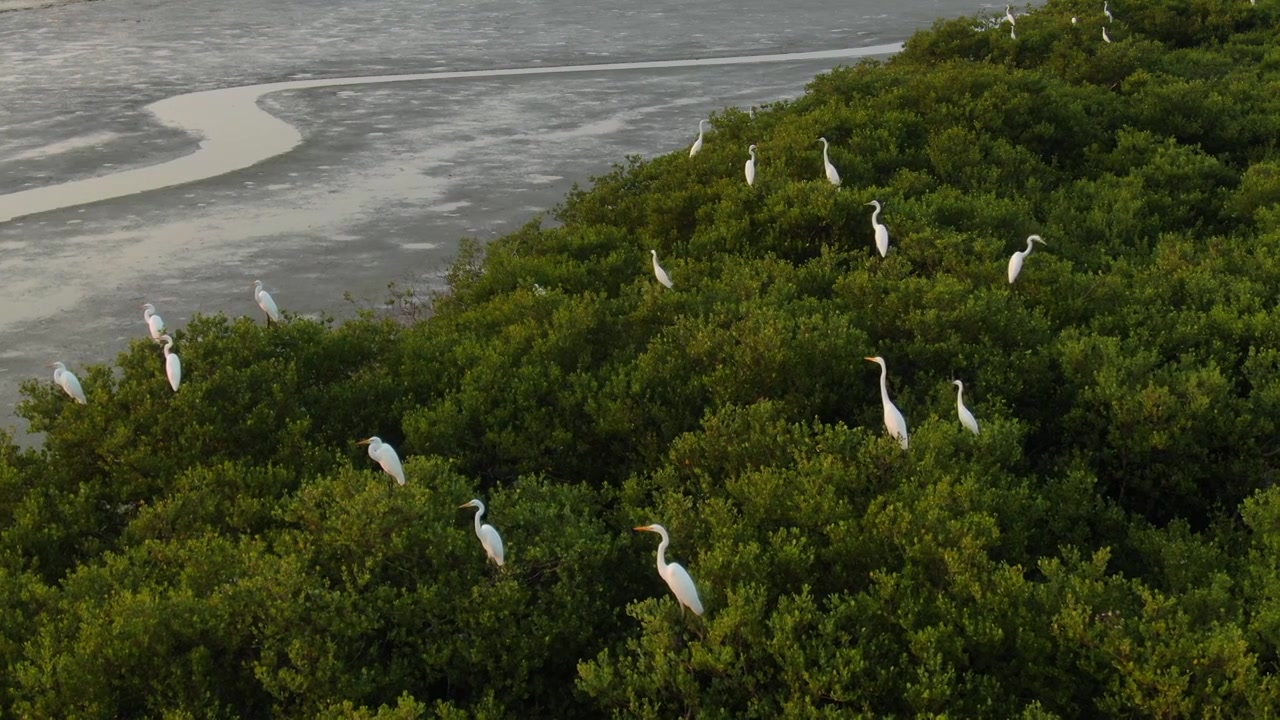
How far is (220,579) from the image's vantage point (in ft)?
19.3

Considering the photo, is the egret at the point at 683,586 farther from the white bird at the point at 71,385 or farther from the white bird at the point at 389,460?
the white bird at the point at 71,385

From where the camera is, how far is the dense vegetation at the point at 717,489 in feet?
16.9

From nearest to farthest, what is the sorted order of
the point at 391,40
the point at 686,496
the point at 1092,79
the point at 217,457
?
the point at 686,496
the point at 217,457
the point at 1092,79
the point at 391,40

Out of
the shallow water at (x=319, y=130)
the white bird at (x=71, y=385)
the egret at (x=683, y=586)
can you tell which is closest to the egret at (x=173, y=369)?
the white bird at (x=71, y=385)

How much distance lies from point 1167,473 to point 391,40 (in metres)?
27.2

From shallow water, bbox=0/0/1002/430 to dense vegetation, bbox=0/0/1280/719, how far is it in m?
2.66

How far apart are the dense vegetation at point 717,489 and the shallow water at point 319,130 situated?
8.72 ft

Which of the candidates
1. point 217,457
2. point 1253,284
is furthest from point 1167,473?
point 217,457

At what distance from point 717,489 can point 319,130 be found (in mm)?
15964

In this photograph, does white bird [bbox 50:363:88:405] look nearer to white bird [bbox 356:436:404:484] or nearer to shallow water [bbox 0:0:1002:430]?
shallow water [bbox 0:0:1002:430]

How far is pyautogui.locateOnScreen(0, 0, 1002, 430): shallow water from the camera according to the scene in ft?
43.0

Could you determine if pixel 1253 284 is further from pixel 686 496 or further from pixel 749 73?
pixel 749 73

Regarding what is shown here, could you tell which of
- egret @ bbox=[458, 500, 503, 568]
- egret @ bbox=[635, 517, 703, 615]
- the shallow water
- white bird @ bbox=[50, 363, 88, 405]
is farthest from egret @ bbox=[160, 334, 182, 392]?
egret @ bbox=[635, 517, 703, 615]

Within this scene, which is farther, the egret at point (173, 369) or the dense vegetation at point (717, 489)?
the egret at point (173, 369)
